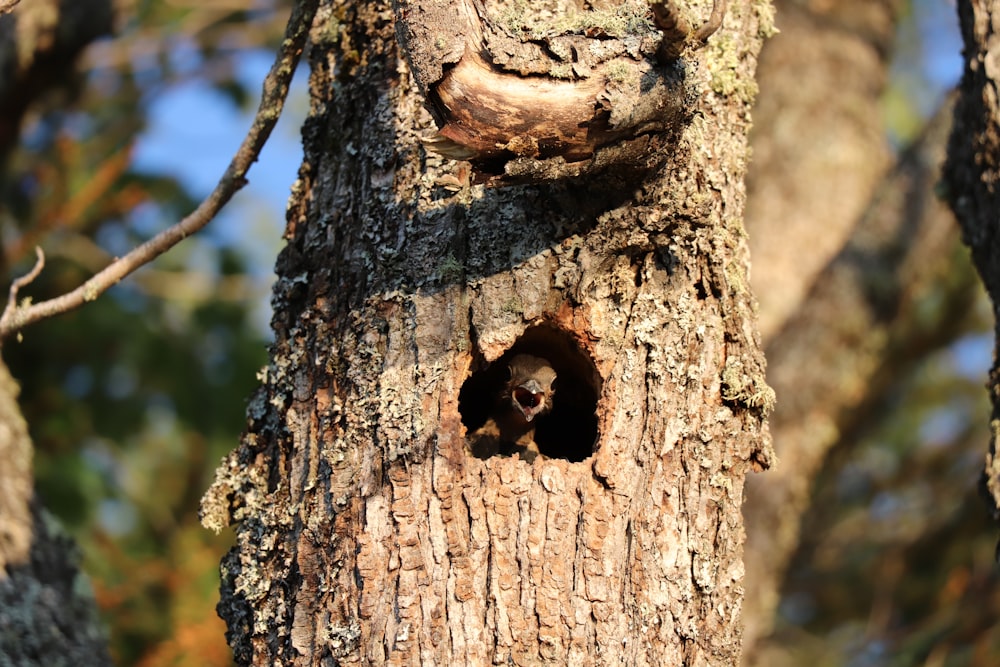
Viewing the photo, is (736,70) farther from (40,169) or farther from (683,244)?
(40,169)

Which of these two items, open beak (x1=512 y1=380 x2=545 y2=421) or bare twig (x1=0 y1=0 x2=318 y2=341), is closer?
bare twig (x1=0 y1=0 x2=318 y2=341)

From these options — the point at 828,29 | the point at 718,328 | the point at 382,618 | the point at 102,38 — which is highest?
the point at 828,29

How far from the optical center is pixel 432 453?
2354mm

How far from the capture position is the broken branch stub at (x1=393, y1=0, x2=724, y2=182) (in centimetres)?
212

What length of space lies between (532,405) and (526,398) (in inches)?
1.2

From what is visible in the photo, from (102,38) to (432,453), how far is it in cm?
345

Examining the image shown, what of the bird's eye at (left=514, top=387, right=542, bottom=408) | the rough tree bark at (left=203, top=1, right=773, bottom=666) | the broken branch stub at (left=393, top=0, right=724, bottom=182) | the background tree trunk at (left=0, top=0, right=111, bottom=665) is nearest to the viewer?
the broken branch stub at (left=393, top=0, right=724, bottom=182)

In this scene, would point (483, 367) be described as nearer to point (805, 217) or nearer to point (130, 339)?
point (130, 339)

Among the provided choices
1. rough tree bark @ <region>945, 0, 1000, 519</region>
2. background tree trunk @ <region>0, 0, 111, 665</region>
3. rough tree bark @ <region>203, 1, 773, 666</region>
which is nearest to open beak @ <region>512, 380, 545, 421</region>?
rough tree bark @ <region>203, 1, 773, 666</region>

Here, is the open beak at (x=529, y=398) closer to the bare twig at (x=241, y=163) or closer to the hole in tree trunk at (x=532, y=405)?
the hole in tree trunk at (x=532, y=405)

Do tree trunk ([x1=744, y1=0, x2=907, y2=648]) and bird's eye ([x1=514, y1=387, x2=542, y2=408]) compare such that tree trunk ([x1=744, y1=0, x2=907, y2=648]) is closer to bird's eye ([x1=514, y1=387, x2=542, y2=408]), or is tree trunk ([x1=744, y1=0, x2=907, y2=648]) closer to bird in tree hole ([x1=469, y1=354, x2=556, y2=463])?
bird in tree hole ([x1=469, y1=354, x2=556, y2=463])

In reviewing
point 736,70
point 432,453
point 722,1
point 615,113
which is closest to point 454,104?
point 615,113

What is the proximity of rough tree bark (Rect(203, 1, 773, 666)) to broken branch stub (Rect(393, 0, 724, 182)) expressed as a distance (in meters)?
0.01

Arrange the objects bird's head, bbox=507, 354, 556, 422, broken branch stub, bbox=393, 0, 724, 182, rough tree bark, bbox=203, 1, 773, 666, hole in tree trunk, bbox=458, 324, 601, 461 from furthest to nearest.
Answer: bird's head, bbox=507, 354, 556, 422 < hole in tree trunk, bbox=458, 324, 601, 461 < rough tree bark, bbox=203, 1, 773, 666 < broken branch stub, bbox=393, 0, 724, 182
